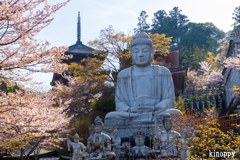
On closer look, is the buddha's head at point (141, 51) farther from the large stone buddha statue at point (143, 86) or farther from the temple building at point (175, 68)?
the temple building at point (175, 68)

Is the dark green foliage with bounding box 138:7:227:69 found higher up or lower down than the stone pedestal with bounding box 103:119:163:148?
higher up

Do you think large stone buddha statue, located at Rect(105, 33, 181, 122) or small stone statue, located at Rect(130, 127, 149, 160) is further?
large stone buddha statue, located at Rect(105, 33, 181, 122)

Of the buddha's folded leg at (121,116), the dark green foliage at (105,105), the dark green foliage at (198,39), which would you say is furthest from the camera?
the dark green foliage at (198,39)

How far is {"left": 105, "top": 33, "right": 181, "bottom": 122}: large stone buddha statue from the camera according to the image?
9.90 meters

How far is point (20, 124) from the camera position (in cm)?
732

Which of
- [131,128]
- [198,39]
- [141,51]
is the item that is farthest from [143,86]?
[198,39]

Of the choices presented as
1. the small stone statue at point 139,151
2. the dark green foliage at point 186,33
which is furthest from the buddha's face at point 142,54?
the dark green foliage at point 186,33

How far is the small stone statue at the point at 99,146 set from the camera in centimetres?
655

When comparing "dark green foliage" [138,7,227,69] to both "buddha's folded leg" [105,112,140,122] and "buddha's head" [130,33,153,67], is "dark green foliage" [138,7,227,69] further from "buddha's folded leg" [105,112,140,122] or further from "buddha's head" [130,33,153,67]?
"buddha's folded leg" [105,112,140,122]

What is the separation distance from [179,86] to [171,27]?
57.8ft

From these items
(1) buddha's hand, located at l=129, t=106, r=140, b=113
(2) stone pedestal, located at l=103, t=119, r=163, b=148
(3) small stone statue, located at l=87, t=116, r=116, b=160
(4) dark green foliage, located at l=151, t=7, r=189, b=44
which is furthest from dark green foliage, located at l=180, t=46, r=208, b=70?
(3) small stone statue, located at l=87, t=116, r=116, b=160

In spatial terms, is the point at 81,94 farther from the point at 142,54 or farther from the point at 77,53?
the point at 77,53

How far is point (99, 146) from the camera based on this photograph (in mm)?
6668

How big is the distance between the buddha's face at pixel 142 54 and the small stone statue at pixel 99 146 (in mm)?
4474
